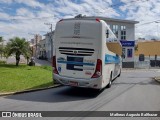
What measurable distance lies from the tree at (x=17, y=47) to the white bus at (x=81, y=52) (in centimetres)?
2009

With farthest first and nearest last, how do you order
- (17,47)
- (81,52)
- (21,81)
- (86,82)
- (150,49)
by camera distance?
1. (150,49)
2. (17,47)
3. (21,81)
4. (81,52)
5. (86,82)

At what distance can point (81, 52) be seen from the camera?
484 inches

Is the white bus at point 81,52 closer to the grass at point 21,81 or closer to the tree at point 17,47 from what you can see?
the grass at point 21,81

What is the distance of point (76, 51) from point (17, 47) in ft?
67.8

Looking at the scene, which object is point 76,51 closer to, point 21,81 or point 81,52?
point 81,52

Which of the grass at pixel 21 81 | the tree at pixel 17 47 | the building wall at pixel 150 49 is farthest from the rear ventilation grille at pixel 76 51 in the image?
the building wall at pixel 150 49

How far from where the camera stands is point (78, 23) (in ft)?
40.4

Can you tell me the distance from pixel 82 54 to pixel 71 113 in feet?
13.5

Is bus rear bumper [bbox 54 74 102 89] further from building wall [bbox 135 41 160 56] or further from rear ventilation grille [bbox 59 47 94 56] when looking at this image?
building wall [bbox 135 41 160 56]

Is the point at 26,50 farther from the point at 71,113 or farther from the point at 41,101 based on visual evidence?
the point at 71,113

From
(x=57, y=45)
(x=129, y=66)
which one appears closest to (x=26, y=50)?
(x=57, y=45)

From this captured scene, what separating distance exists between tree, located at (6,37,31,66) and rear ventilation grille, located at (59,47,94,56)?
20168 mm

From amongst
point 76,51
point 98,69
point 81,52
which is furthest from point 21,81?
point 98,69

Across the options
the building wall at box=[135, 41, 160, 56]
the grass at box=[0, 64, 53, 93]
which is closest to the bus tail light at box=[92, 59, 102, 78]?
the grass at box=[0, 64, 53, 93]
